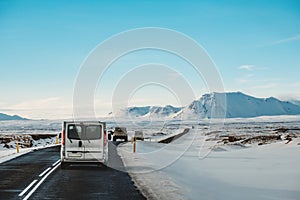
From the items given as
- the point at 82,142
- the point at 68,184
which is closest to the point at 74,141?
the point at 82,142

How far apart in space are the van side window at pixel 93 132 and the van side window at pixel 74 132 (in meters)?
0.32

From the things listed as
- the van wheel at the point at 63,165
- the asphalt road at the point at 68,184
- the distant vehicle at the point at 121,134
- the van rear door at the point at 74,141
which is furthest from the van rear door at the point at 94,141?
the distant vehicle at the point at 121,134

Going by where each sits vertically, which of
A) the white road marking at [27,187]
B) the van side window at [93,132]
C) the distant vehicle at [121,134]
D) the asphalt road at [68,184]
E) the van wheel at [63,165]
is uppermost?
A: the van side window at [93,132]

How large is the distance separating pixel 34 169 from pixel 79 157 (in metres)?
2.21

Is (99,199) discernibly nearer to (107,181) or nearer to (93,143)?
(107,181)

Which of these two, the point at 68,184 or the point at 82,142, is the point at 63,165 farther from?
the point at 68,184

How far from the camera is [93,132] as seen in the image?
62.0 feet

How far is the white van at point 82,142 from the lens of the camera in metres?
18.7

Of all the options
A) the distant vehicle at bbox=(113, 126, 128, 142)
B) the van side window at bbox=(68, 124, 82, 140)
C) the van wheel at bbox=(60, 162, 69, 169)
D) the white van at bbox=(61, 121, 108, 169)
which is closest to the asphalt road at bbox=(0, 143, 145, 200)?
the van wheel at bbox=(60, 162, 69, 169)

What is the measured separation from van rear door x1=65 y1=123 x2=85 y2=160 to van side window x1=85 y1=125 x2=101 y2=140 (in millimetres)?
254

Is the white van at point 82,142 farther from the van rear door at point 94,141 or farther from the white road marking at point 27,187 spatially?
the white road marking at point 27,187

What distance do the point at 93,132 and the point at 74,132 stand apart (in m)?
0.86

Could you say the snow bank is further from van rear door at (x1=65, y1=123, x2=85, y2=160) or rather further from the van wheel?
the van wheel

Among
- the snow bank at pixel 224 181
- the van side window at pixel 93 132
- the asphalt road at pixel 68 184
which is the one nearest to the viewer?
the asphalt road at pixel 68 184
